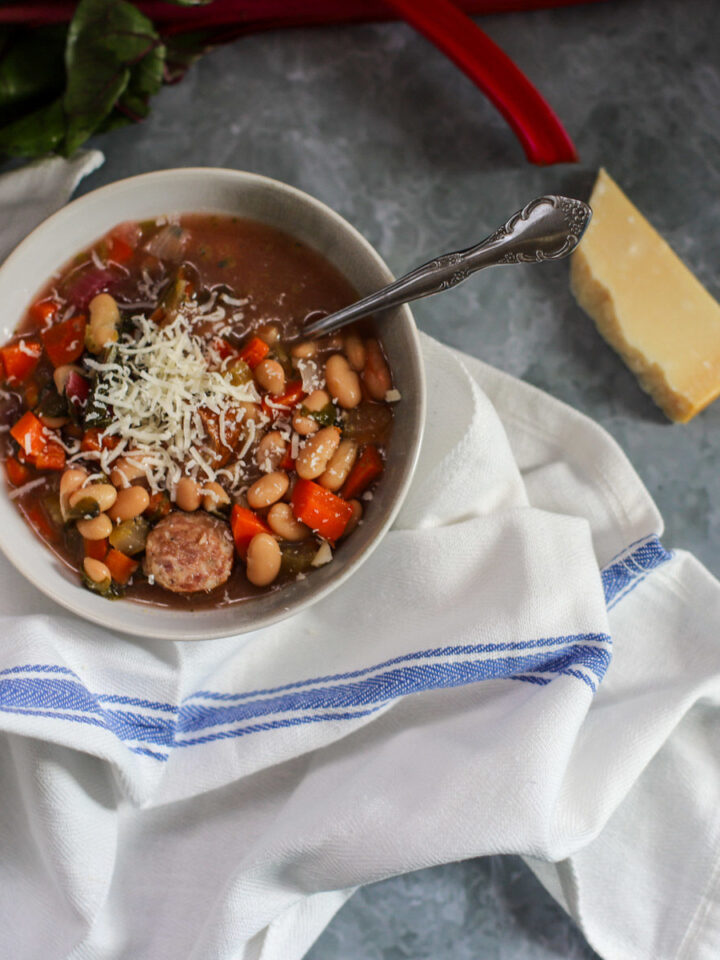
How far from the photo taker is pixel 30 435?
2492mm

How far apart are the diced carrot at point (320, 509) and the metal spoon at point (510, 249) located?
517 millimetres

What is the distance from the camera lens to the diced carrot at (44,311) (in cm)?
260

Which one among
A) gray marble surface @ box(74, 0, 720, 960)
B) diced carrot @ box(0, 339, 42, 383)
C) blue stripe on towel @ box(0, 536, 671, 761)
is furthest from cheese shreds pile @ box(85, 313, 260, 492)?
gray marble surface @ box(74, 0, 720, 960)

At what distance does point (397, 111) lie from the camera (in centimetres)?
Result: 314

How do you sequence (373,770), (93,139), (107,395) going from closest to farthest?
(107,395) < (373,770) < (93,139)

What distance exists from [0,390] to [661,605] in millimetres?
2169

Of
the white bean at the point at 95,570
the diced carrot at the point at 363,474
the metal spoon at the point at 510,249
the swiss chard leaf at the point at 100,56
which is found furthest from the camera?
the swiss chard leaf at the point at 100,56

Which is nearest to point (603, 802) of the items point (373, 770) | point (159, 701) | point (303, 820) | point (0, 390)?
point (373, 770)

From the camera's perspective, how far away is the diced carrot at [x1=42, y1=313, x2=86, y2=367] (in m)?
2.54

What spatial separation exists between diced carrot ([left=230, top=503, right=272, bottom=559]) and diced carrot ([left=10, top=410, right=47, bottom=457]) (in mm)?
571

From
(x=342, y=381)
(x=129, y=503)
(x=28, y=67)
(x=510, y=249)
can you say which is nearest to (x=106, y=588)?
(x=129, y=503)

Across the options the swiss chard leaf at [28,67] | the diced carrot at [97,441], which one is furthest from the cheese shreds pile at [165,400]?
the swiss chard leaf at [28,67]

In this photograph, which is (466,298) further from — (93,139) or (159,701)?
(159,701)

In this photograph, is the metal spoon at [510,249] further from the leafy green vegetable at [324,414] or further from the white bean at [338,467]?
the white bean at [338,467]
